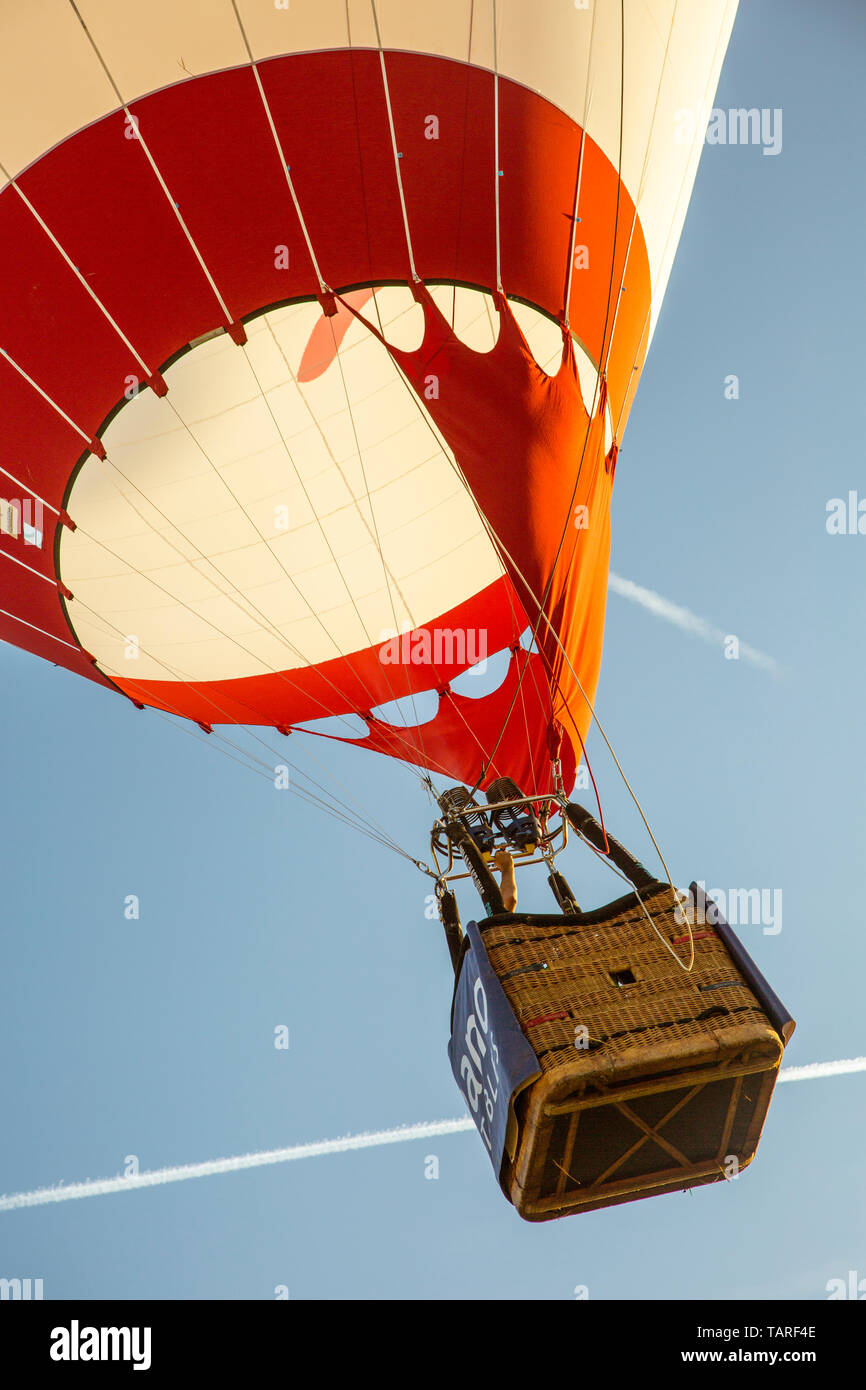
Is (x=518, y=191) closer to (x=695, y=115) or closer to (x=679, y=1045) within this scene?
(x=695, y=115)

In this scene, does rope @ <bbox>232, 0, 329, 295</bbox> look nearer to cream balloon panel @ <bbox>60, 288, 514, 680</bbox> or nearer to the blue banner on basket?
cream balloon panel @ <bbox>60, 288, 514, 680</bbox>

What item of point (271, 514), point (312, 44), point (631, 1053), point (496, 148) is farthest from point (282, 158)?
point (631, 1053)

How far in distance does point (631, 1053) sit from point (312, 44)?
11.6ft

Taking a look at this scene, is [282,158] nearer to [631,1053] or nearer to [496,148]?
[496,148]

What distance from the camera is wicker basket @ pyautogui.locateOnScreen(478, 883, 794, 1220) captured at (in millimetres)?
2666

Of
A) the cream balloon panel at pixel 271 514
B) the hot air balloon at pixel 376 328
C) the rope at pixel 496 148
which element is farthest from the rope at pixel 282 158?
the rope at pixel 496 148

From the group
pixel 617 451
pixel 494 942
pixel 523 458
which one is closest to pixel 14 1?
pixel 523 458

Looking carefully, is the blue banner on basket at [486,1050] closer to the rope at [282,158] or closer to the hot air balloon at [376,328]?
the hot air balloon at [376,328]

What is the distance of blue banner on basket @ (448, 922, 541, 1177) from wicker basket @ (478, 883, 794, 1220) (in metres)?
0.04

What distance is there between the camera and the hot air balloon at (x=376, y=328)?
3479mm

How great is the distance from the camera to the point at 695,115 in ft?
15.8

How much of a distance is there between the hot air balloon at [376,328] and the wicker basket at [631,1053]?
0.01 metres

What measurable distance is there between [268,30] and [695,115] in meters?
2.20

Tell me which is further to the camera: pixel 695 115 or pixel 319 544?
pixel 319 544
